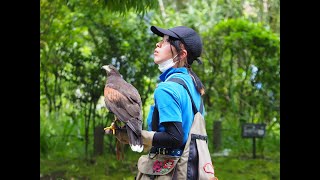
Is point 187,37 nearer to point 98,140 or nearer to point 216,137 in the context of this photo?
point 98,140

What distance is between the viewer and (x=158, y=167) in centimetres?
253

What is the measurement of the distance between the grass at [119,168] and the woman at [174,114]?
3.35m

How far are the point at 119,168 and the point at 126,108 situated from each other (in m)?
3.81

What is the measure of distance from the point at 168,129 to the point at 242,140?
16.6 feet

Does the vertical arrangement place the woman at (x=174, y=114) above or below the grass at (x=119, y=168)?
above

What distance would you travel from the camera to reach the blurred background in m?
6.46

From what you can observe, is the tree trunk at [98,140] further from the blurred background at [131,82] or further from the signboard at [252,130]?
the signboard at [252,130]

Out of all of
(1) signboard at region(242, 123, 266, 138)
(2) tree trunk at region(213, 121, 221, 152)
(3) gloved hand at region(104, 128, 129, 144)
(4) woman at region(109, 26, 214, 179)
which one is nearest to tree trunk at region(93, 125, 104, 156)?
(2) tree trunk at region(213, 121, 221, 152)

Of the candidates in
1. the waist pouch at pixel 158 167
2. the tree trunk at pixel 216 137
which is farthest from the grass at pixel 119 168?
the waist pouch at pixel 158 167

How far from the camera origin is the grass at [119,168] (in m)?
6.00

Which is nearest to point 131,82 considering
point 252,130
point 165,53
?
point 252,130

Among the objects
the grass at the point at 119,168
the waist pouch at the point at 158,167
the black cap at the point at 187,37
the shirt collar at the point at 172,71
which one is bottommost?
the grass at the point at 119,168

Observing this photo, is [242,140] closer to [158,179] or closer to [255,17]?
[255,17]

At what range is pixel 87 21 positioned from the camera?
6.76 meters
